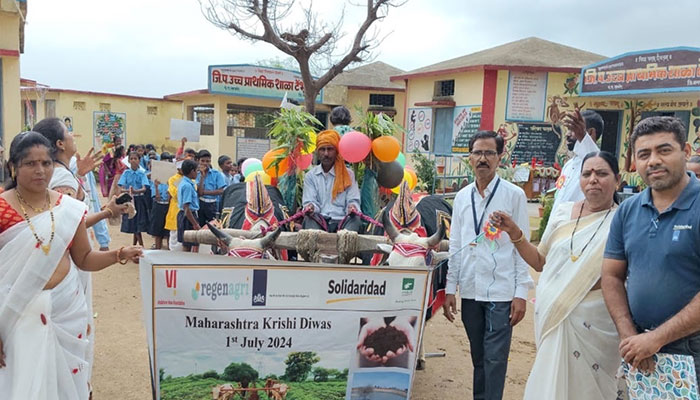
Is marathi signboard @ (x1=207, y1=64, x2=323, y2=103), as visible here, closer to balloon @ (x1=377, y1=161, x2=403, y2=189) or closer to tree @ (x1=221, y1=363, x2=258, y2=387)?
balloon @ (x1=377, y1=161, x2=403, y2=189)

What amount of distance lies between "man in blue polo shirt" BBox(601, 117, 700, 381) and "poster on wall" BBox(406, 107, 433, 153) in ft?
59.1

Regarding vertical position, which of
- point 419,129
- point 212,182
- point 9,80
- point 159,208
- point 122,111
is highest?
point 9,80

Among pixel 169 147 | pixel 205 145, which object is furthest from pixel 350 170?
pixel 169 147

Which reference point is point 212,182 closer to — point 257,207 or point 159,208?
point 159,208

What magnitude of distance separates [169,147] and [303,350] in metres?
24.3

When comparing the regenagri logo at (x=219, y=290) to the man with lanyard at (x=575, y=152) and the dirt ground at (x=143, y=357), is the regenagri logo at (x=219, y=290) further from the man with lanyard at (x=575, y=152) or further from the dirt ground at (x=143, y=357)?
the man with lanyard at (x=575, y=152)

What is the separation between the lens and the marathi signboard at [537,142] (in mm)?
18172

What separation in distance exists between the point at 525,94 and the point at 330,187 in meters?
14.8

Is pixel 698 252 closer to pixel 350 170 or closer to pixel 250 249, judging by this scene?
pixel 250 249

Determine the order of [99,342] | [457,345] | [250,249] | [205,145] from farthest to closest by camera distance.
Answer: [205,145], [457,345], [99,342], [250,249]

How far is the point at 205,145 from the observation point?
69.9 ft

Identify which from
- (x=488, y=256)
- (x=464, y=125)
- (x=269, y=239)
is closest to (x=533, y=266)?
(x=488, y=256)

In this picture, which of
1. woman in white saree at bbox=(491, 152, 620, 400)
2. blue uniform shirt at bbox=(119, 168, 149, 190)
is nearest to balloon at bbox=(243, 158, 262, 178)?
woman in white saree at bbox=(491, 152, 620, 400)

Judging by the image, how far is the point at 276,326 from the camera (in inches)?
114
